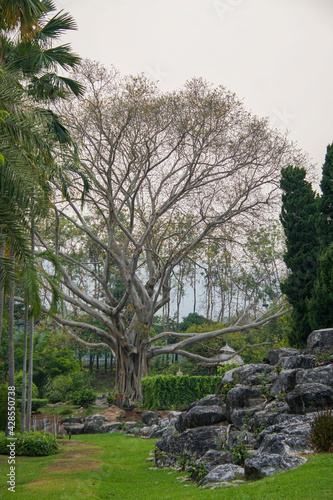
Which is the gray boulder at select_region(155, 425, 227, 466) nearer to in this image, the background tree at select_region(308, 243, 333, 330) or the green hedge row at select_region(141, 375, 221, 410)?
the background tree at select_region(308, 243, 333, 330)

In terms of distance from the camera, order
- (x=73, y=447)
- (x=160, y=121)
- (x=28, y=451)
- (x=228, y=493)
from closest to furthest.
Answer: (x=228, y=493)
(x=28, y=451)
(x=73, y=447)
(x=160, y=121)

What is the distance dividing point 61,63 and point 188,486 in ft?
35.7

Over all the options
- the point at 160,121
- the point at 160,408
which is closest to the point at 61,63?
the point at 160,121

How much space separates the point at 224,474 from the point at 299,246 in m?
10.9

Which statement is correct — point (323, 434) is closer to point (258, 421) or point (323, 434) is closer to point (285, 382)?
point (258, 421)

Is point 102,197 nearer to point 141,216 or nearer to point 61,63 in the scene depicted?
point 141,216

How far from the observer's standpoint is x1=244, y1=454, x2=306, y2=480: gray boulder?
603cm

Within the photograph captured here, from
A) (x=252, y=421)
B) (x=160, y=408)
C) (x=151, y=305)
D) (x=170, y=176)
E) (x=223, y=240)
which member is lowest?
(x=160, y=408)

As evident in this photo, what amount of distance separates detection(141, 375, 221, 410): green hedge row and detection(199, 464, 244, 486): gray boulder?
598 inches

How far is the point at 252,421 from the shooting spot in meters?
9.43

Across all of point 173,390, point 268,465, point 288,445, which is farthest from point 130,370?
point 268,465

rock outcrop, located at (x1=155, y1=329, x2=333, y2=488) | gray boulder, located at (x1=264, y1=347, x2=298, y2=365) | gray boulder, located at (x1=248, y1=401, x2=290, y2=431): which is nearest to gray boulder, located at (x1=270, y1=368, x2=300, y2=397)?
rock outcrop, located at (x1=155, y1=329, x2=333, y2=488)

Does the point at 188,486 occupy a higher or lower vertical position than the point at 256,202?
lower

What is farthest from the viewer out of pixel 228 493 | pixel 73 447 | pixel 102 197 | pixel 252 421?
pixel 102 197
